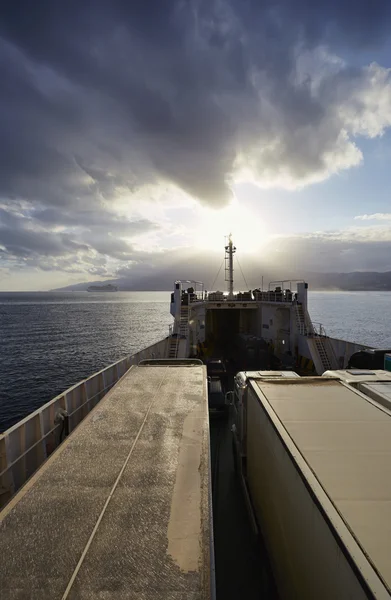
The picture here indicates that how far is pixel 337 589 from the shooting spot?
339cm

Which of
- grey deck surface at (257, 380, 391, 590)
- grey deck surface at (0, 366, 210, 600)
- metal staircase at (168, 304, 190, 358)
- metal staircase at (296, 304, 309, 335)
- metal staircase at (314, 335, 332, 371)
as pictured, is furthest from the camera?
metal staircase at (296, 304, 309, 335)

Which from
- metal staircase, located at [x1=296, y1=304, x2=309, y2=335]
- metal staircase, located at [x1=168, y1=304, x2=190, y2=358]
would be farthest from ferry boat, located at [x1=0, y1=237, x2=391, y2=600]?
metal staircase, located at [x1=296, y1=304, x2=309, y2=335]

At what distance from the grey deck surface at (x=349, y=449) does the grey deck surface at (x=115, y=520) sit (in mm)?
1951

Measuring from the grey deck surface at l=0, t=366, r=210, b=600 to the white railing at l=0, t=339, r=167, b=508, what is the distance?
2656 mm

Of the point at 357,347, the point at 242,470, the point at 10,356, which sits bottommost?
the point at 10,356

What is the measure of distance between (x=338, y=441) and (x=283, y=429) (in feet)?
3.51

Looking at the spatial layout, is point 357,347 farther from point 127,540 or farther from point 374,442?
point 127,540

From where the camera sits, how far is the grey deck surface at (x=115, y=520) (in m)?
3.40

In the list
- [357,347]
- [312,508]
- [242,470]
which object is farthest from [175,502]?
[357,347]

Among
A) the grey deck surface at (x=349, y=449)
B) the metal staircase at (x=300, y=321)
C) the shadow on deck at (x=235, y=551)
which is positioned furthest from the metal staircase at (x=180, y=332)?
the grey deck surface at (x=349, y=449)

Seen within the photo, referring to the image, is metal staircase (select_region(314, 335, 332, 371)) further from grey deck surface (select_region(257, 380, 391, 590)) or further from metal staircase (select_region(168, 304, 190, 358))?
grey deck surface (select_region(257, 380, 391, 590))

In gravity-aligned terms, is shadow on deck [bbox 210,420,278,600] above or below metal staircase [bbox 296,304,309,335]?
below

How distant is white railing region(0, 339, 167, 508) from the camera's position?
26.2ft

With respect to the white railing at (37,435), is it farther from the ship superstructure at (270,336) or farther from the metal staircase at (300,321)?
the metal staircase at (300,321)
